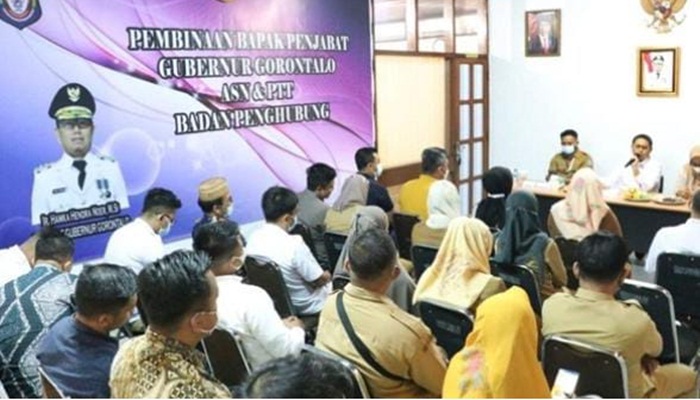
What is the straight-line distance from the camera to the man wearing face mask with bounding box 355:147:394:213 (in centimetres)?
498

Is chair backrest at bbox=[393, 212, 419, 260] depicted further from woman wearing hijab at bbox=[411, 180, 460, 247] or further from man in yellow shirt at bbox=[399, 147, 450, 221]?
man in yellow shirt at bbox=[399, 147, 450, 221]

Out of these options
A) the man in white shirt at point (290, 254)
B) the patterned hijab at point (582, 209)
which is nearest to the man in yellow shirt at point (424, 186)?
the patterned hijab at point (582, 209)

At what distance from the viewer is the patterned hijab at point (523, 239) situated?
3.21 metres

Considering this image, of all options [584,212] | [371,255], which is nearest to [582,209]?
[584,212]

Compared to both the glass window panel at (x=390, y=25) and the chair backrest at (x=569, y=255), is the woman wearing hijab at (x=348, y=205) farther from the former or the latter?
the glass window panel at (x=390, y=25)

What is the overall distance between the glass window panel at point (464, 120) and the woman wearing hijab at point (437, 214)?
10.3ft

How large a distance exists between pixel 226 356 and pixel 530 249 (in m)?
1.63

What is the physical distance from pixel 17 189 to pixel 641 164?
5493 mm

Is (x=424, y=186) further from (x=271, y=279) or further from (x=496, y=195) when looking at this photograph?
(x=271, y=279)

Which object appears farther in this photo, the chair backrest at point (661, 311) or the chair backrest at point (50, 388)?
the chair backrest at point (661, 311)

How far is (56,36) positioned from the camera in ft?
13.6

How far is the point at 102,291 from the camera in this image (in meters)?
2.13

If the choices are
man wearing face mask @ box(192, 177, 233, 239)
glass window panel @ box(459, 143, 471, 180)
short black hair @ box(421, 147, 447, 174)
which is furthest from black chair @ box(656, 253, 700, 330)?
glass window panel @ box(459, 143, 471, 180)

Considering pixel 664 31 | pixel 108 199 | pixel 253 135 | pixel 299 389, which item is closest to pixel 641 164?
pixel 664 31
